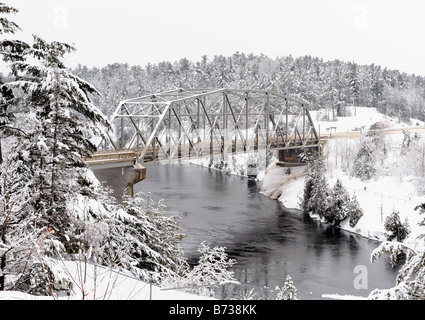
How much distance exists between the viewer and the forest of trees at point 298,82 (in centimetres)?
12862

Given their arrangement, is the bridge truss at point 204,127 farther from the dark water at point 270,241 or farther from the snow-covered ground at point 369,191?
the dark water at point 270,241

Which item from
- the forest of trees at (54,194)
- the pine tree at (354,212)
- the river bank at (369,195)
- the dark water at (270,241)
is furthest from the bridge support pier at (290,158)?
the forest of trees at (54,194)

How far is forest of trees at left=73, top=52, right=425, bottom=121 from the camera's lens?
12862cm

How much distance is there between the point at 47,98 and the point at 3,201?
475cm

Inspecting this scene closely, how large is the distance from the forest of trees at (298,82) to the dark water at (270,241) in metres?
54.5

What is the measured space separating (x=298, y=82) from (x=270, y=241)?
9669 cm

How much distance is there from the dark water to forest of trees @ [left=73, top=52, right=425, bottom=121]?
179 feet

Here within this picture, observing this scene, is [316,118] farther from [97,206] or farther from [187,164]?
[97,206]

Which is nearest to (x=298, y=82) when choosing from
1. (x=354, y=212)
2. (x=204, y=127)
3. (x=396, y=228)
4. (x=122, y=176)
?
(x=354, y=212)

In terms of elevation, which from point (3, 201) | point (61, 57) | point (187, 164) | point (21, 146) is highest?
point (61, 57)
